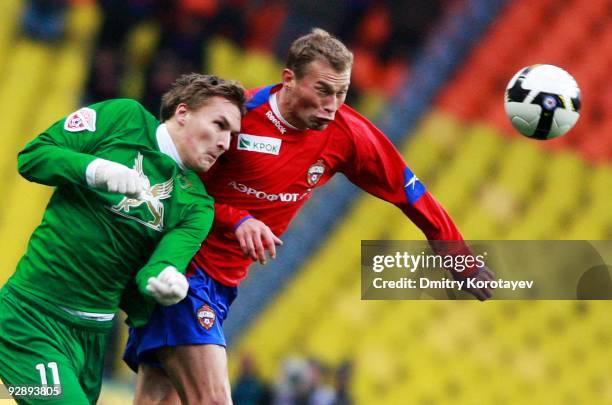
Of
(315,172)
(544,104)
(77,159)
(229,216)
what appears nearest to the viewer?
(77,159)

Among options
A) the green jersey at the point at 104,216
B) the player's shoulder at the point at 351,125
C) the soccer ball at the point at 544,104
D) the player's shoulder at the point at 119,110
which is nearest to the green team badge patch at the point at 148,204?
the green jersey at the point at 104,216

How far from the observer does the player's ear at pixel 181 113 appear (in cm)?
365

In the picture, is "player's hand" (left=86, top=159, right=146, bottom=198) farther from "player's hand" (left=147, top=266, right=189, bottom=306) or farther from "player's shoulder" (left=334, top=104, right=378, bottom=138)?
"player's shoulder" (left=334, top=104, right=378, bottom=138)

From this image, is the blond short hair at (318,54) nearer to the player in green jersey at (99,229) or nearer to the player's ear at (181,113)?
the player in green jersey at (99,229)

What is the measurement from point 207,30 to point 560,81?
4.74 meters

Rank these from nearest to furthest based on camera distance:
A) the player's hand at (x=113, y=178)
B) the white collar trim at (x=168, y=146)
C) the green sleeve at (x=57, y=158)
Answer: the player's hand at (x=113, y=178) < the green sleeve at (x=57, y=158) < the white collar trim at (x=168, y=146)

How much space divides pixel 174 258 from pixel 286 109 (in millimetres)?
964

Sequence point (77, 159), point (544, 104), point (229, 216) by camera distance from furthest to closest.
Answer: point (544, 104) < point (229, 216) < point (77, 159)

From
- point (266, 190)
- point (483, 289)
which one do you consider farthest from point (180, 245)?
point (483, 289)

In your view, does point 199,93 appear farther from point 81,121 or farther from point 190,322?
point 190,322

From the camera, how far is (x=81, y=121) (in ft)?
11.5

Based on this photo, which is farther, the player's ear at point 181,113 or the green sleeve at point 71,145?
the player's ear at point 181,113

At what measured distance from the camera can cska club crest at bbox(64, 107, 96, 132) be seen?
347cm

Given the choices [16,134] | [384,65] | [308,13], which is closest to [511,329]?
[384,65]
